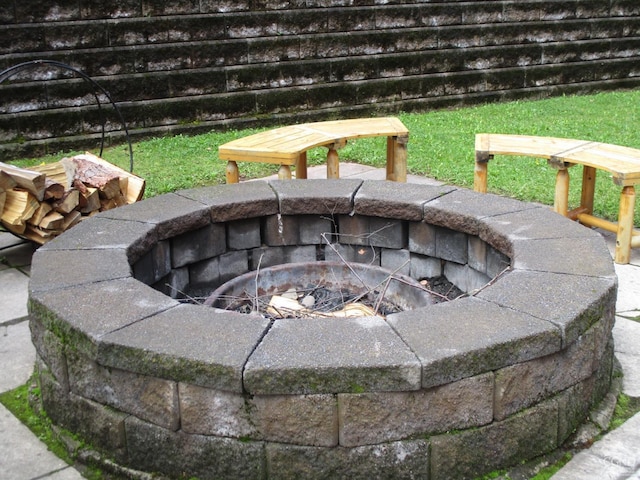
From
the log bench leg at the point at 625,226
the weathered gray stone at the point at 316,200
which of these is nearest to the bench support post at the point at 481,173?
the log bench leg at the point at 625,226

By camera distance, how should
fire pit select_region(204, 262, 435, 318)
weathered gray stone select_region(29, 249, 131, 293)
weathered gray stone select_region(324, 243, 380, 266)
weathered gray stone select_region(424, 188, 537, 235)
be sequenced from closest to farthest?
1. weathered gray stone select_region(29, 249, 131, 293)
2. fire pit select_region(204, 262, 435, 318)
3. weathered gray stone select_region(424, 188, 537, 235)
4. weathered gray stone select_region(324, 243, 380, 266)

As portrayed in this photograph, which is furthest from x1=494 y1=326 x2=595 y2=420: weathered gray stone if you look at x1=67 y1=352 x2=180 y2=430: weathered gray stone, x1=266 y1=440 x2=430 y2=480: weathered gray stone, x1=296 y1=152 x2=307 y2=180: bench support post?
x1=296 y1=152 x2=307 y2=180: bench support post

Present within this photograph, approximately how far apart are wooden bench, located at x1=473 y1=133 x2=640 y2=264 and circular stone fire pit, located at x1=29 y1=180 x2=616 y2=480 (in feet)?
5.56

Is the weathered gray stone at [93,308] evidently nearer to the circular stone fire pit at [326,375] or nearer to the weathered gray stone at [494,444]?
the circular stone fire pit at [326,375]

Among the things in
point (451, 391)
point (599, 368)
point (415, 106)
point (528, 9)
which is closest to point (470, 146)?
point (415, 106)

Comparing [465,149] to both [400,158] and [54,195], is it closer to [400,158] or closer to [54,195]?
[400,158]

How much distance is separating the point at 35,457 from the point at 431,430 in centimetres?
152

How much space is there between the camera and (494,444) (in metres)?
2.73

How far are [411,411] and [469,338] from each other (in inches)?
12.7

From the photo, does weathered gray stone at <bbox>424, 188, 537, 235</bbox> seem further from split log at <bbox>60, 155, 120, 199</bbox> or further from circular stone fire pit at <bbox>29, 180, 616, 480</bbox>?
split log at <bbox>60, 155, 120, 199</bbox>

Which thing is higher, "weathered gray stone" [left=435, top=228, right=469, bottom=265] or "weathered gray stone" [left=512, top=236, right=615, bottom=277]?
"weathered gray stone" [left=512, top=236, right=615, bottom=277]

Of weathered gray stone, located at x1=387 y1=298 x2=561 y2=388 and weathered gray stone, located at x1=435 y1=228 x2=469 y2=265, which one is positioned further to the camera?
weathered gray stone, located at x1=435 y1=228 x2=469 y2=265

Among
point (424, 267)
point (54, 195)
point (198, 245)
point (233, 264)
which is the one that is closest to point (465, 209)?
point (424, 267)

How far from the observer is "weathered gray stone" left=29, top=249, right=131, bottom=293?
3.19 metres
